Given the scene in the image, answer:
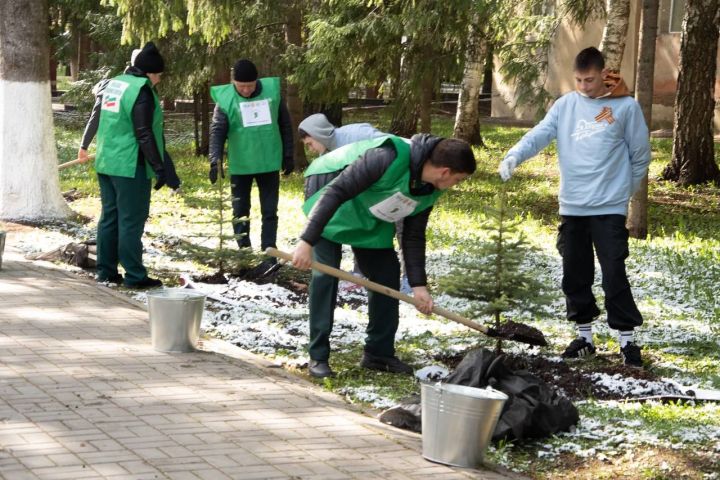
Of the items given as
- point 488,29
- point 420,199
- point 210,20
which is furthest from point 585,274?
point 488,29

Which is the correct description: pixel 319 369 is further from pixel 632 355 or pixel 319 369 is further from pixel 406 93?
pixel 406 93

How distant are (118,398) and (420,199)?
1.94 m

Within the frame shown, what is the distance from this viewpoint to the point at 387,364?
7012 millimetres

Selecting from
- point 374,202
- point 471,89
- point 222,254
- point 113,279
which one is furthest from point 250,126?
point 471,89

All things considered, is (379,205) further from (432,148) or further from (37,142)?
(37,142)

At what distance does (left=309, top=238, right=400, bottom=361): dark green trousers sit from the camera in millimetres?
6699

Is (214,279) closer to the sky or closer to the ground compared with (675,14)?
closer to the ground

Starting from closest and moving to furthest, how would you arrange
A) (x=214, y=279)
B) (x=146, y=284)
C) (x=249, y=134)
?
(x=146, y=284) < (x=214, y=279) < (x=249, y=134)

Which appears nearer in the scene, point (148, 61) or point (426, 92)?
point (148, 61)

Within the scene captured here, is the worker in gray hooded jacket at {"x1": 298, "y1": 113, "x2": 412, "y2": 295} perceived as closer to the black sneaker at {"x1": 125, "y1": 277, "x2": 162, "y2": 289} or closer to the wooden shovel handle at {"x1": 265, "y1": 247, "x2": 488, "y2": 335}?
the wooden shovel handle at {"x1": 265, "y1": 247, "x2": 488, "y2": 335}

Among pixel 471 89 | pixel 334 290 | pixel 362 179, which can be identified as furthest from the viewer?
pixel 471 89

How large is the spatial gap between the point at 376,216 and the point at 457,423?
164 cm

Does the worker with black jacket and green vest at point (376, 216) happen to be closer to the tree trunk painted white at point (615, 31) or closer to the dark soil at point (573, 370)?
the dark soil at point (573, 370)

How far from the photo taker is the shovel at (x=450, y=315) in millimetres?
6195
